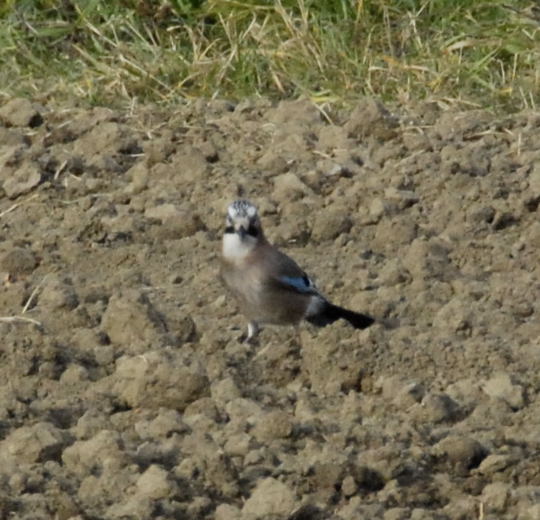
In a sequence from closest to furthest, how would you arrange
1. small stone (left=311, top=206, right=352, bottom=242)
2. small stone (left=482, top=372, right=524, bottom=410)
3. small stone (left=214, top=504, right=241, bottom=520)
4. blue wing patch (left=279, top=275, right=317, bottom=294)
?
small stone (left=214, top=504, right=241, bottom=520) < small stone (left=482, top=372, right=524, bottom=410) < blue wing patch (left=279, top=275, right=317, bottom=294) < small stone (left=311, top=206, right=352, bottom=242)

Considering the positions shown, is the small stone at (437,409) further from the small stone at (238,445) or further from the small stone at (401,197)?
the small stone at (401,197)

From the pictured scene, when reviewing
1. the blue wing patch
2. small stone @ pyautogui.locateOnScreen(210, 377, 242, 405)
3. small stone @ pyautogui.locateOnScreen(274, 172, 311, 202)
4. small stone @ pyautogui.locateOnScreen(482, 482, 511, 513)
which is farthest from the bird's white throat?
small stone @ pyautogui.locateOnScreen(482, 482, 511, 513)

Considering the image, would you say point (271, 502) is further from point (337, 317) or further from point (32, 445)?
point (337, 317)

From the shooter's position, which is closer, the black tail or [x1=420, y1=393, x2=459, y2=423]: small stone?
[x1=420, y1=393, x2=459, y2=423]: small stone

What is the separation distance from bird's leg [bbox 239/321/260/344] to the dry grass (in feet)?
8.70

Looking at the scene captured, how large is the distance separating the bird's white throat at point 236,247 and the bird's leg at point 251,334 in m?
0.28

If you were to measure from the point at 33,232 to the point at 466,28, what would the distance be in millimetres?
3494

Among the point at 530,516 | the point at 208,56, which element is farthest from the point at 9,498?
the point at 208,56

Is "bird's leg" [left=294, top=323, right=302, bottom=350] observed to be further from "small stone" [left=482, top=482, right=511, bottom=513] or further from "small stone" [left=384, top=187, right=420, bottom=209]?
"small stone" [left=482, top=482, right=511, bottom=513]

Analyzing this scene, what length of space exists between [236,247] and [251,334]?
43 centimetres

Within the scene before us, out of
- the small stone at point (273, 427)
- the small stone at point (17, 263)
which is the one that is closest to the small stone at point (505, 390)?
the small stone at point (273, 427)

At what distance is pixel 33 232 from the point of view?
7.68 m

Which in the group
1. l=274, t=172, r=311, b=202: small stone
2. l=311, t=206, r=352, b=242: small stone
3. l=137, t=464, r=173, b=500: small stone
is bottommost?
l=274, t=172, r=311, b=202: small stone

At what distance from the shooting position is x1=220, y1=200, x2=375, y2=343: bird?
6.89 m
